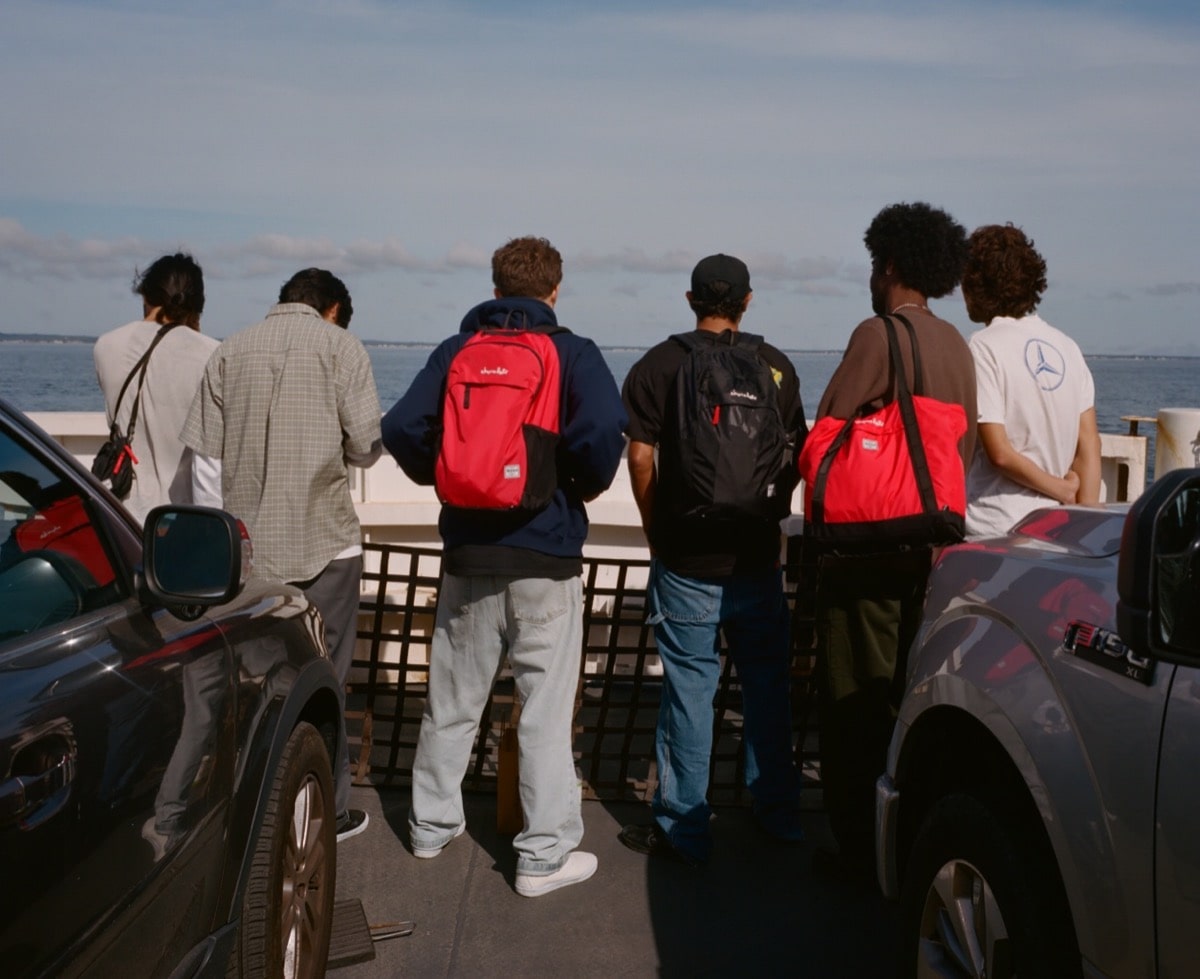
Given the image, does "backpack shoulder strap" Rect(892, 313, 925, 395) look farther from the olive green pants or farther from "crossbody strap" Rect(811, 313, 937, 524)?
the olive green pants

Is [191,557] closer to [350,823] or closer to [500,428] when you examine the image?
[500,428]

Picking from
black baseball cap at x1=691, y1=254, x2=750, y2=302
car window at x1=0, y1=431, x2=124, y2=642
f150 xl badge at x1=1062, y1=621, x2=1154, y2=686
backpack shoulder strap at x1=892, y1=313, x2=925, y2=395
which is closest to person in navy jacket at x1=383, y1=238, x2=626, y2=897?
black baseball cap at x1=691, y1=254, x2=750, y2=302

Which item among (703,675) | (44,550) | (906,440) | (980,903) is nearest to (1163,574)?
(980,903)

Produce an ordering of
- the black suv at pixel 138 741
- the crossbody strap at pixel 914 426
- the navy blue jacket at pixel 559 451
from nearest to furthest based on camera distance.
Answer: the black suv at pixel 138 741 → the crossbody strap at pixel 914 426 → the navy blue jacket at pixel 559 451

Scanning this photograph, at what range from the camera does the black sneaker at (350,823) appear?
4430 mm

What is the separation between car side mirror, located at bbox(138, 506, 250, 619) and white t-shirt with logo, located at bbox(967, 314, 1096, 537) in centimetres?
260

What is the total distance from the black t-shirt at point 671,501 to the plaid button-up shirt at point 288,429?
945 mm

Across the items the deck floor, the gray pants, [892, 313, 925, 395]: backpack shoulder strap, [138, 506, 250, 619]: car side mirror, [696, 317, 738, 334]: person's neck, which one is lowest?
the deck floor

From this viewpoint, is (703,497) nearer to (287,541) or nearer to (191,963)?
(287,541)

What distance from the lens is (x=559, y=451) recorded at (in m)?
3.79

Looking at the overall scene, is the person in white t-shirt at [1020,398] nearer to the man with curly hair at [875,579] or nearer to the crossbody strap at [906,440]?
the man with curly hair at [875,579]

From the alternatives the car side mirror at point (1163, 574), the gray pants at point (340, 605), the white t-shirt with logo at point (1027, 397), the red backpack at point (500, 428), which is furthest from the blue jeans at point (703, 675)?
the car side mirror at point (1163, 574)

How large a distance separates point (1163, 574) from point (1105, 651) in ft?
1.49

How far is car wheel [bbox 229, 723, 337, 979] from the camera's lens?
2627 mm
